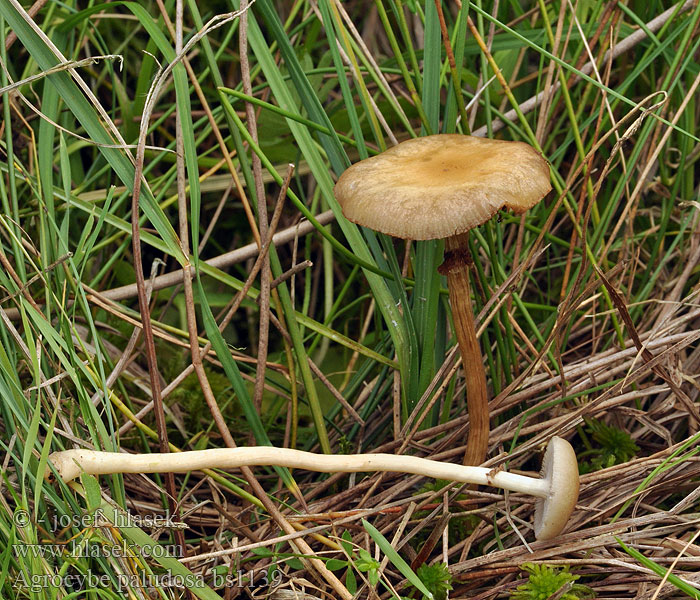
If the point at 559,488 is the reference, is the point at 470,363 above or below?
above

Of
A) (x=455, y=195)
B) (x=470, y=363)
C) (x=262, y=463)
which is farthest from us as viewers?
(x=470, y=363)

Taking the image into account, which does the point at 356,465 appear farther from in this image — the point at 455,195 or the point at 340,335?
the point at 455,195

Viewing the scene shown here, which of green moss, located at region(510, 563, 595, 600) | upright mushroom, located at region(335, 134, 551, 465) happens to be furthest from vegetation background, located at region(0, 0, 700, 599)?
upright mushroom, located at region(335, 134, 551, 465)

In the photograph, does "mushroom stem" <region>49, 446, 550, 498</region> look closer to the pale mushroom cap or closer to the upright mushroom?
the pale mushroom cap

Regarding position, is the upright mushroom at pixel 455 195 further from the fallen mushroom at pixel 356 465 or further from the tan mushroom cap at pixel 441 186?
the fallen mushroom at pixel 356 465

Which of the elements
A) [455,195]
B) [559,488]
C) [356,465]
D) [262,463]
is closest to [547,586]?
[559,488]

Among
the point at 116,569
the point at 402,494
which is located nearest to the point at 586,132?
the point at 402,494
